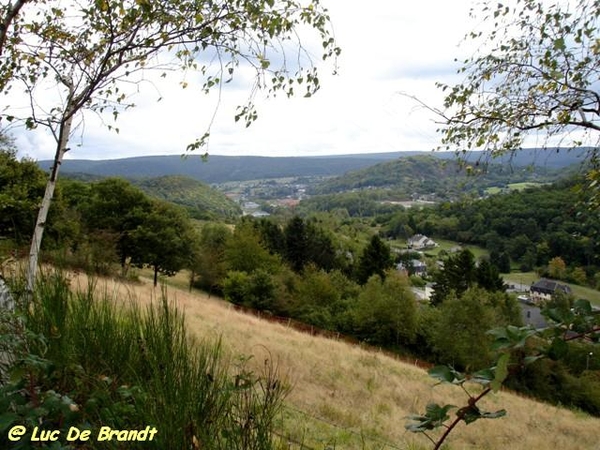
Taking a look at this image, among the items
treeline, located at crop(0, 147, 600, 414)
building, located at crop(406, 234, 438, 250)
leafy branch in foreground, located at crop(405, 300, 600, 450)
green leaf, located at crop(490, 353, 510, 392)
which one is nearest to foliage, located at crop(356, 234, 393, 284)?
treeline, located at crop(0, 147, 600, 414)

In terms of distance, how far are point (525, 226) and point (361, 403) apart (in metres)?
22.1

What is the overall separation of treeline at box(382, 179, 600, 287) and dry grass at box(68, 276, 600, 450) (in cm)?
304

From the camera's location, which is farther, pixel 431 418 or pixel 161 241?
pixel 161 241

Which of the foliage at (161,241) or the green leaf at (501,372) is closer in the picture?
the green leaf at (501,372)

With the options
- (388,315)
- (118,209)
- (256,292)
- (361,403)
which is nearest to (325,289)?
(256,292)

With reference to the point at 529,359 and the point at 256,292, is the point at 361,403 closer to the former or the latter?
the point at 529,359

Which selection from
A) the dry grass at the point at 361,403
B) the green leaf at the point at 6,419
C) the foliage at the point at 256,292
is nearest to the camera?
the green leaf at the point at 6,419

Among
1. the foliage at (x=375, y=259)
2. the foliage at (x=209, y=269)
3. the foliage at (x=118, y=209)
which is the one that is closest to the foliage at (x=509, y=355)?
the foliage at (x=118, y=209)

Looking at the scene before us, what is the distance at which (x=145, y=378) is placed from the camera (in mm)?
2299

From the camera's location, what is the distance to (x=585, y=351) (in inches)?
57.7

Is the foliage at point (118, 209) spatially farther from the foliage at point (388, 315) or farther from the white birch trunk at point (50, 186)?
the white birch trunk at point (50, 186)

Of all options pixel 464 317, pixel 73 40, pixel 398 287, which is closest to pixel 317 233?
pixel 398 287

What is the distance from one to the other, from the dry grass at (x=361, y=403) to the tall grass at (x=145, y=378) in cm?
45

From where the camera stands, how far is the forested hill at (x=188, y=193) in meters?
146
